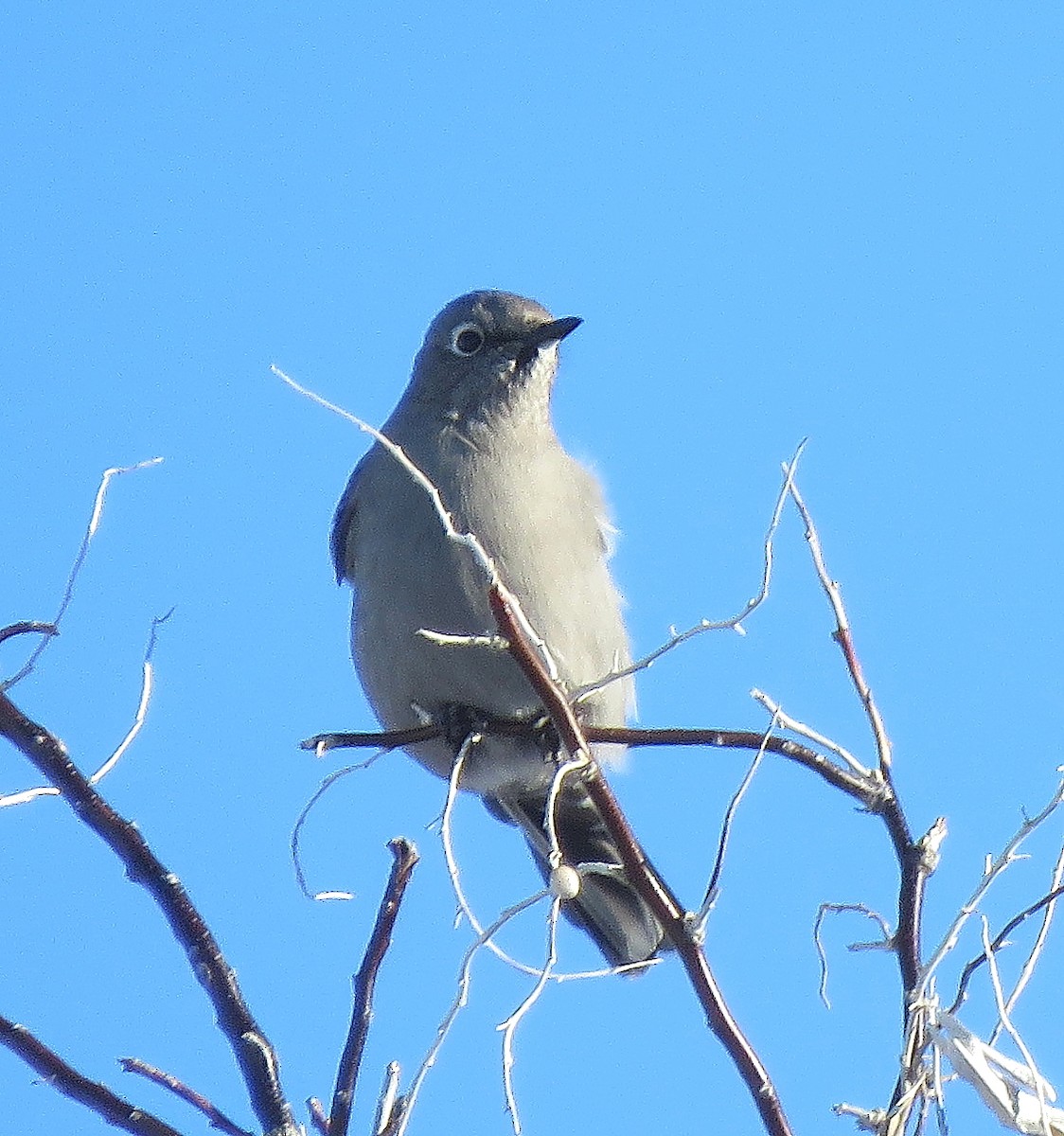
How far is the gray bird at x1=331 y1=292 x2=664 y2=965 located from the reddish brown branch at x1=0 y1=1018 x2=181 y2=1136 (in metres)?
2.06

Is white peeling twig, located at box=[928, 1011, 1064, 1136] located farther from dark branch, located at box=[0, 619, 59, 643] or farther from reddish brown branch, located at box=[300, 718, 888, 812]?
dark branch, located at box=[0, 619, 59, 643]

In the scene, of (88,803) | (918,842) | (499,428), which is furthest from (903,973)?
(499,428)

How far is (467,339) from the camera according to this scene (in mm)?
5676

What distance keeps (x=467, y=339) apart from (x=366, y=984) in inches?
137

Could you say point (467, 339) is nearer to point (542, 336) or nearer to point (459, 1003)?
point (542, 336)

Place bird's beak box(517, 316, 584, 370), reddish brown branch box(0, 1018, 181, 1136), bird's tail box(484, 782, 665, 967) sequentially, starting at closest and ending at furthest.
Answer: reddish brown branch box(0, 1018, 181, 1136), bird's tail box(484, 782, 665, 967), bird's beak box(517, 316, 584, 370)

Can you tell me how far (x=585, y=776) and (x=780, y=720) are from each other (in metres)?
0.31

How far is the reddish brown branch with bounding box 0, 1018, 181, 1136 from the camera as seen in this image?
6.99ft

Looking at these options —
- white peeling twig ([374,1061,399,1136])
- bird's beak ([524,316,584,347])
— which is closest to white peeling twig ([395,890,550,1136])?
white peeling twig ([374,1061,399,1136])

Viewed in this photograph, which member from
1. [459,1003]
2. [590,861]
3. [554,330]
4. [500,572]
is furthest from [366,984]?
[554,330]

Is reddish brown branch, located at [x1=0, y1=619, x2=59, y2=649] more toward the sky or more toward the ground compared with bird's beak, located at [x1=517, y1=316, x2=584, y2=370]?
more toward the ground

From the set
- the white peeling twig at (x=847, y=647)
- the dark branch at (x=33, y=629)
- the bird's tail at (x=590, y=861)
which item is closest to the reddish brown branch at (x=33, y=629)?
the dark branch at (x=33, y=629)

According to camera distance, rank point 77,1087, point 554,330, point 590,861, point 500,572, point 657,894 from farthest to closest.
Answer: point 554,330 < point 500,572 < point 590,861 < point 657,894 < point 77,1087

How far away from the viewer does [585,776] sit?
2508mm
